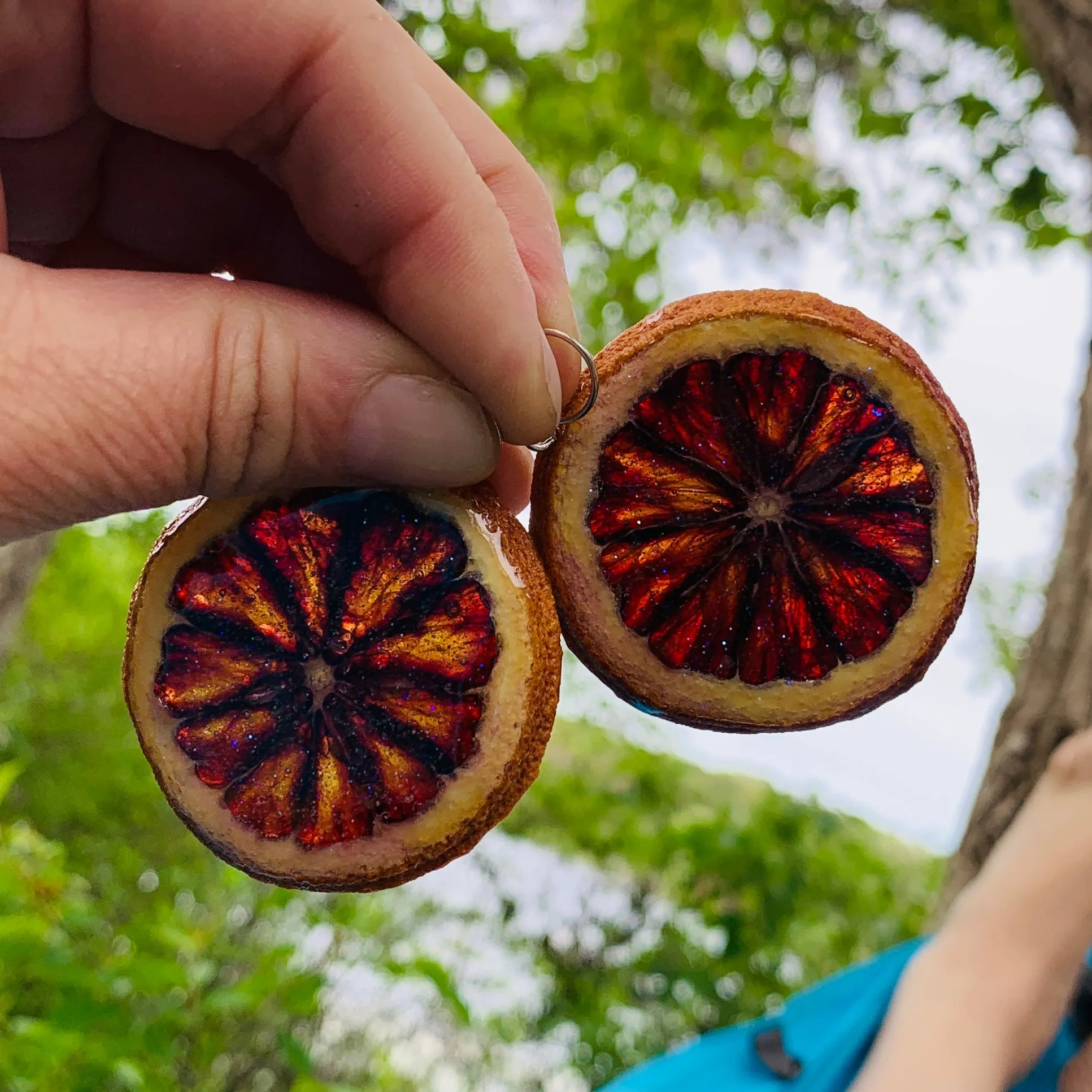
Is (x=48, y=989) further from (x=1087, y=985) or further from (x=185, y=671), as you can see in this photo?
(x=1087, y=985)

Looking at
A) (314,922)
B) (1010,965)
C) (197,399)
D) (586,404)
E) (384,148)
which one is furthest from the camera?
(314,922)

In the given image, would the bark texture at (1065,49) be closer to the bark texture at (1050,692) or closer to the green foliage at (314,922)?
the bark texture at (1050,692)

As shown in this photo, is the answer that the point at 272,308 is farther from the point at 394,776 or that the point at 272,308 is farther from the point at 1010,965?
the point at 1010,965

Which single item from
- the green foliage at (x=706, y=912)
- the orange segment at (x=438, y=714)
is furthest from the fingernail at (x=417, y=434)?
the green foliage at (x=706, y=912)

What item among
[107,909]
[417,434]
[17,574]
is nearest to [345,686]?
[417,434]

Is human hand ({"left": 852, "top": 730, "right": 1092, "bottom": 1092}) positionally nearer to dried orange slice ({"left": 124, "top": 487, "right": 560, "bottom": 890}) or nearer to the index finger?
dried orange slice ({"left": 124, "top": 487, "right": 560, "bottom": 890})

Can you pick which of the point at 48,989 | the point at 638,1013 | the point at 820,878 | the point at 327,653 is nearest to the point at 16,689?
the point at 48,989

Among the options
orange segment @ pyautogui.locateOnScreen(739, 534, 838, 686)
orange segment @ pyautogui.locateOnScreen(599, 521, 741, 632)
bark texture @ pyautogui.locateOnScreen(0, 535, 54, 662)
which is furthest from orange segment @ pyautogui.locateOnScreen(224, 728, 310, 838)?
bark texture @ pyautogui.locateOnScreen(0, 535, 54, 662)
